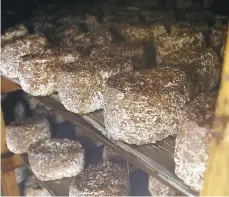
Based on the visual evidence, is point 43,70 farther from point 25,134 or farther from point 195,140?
point 195,140

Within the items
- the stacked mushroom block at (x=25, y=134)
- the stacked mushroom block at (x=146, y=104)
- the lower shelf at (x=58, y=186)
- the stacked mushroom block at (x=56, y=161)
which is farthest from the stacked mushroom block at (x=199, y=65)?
the stacked mushroom block at (x=25, y=134)

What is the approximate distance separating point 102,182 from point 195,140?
746mm

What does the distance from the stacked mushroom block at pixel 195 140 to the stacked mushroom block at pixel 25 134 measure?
3.87 ft

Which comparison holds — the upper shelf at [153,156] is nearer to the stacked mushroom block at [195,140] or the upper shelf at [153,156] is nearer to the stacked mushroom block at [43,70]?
the stacked mushroom block at [195,140]

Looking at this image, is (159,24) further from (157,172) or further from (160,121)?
(157,172)

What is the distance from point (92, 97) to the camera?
1.29 metres

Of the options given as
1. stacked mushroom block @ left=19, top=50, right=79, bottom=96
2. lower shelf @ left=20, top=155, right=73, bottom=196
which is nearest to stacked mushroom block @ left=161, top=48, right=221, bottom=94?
stacked mushroom block @ left=19, top=50, right=79, bottom=96

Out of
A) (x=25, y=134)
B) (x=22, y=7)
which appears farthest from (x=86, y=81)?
(x=22, y=7)

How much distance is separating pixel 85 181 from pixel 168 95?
677 millimetres

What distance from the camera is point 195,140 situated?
812mm

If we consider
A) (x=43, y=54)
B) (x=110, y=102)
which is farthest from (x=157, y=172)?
(x=43, y=54)

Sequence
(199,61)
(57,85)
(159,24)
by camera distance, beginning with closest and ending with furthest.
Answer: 1. (199,61)
2. (57,85)
3. (159,24)

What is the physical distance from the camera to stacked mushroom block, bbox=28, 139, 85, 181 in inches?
63.6

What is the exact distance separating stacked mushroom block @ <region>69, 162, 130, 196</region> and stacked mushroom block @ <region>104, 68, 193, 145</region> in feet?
1.28
